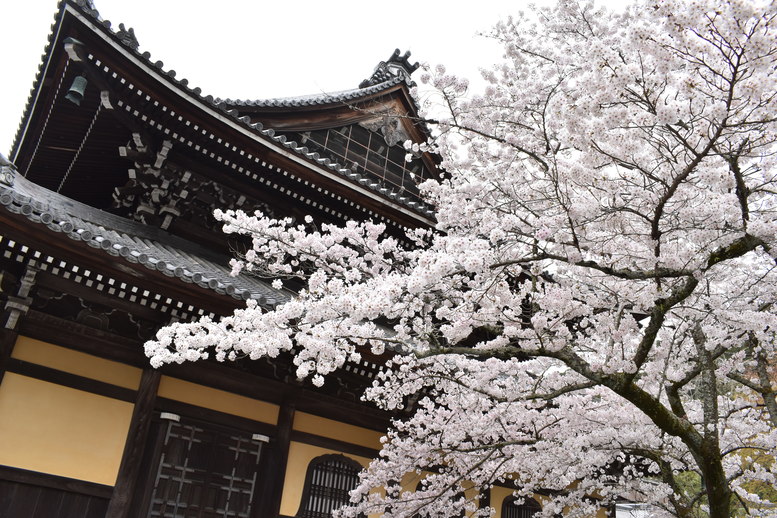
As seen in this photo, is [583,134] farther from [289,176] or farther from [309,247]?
[289,176]

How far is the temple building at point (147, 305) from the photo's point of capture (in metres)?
4.79

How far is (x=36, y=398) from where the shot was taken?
4.90 metres

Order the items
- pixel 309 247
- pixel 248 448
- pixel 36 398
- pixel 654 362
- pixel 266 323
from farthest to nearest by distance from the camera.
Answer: pixel 654 362, pixel 248 448, pixel 309 247, pixel 36 398, pixel 266 323

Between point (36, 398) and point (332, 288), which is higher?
point (332, 288)

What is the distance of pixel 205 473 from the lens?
556 centimetres

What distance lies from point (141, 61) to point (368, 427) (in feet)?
17.3

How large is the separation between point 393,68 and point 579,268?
349 inches

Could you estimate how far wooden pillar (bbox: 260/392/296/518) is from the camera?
→ 5945 mm

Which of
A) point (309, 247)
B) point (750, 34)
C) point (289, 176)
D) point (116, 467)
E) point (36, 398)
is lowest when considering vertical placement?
point (116, 467)

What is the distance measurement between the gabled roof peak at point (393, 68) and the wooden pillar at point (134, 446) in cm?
897

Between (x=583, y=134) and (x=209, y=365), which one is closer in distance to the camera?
(x=583, y=134)

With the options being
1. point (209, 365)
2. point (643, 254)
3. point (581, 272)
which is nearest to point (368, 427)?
point (209, 365)

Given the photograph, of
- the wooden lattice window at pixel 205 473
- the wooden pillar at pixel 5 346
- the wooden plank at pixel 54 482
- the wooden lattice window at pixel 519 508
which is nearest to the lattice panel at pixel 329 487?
the wooden lattice window at pixel 205 473

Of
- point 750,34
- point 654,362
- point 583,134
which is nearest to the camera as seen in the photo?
point 750,34
